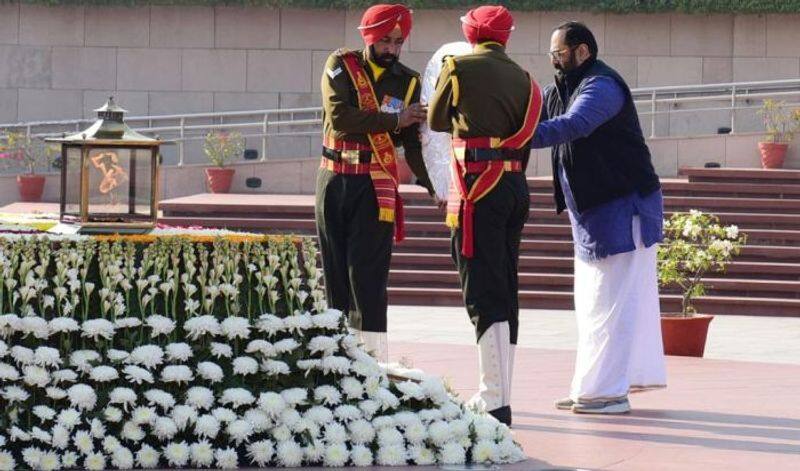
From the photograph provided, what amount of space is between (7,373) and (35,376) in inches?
3.9

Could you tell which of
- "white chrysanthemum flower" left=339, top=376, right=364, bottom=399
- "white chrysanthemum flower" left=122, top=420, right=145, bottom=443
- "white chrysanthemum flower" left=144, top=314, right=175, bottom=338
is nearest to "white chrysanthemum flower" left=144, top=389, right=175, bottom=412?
"white chrysanthemum flower" left=122, top=420, right=145, bottom=443

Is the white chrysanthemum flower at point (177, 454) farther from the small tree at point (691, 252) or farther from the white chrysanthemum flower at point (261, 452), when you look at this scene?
the small tree at point (691, 252)

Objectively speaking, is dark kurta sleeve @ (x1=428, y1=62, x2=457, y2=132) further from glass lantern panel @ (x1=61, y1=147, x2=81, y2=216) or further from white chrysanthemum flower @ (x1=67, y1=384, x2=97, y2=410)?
white chrysanthemum flower @ (x1=67, y1=384, x2=97, y2=410)

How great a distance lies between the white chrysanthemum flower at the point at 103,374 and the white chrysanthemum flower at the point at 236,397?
407mm

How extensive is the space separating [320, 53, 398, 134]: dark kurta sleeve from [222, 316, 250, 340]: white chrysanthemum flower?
152 centimetres

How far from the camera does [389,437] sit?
645 cm

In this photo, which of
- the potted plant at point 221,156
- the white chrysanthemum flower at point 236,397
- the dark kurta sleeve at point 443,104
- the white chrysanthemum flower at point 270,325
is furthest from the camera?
the potted plant at point 221,156

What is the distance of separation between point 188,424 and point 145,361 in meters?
0.28

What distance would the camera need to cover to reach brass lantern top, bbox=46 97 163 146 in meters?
6.90

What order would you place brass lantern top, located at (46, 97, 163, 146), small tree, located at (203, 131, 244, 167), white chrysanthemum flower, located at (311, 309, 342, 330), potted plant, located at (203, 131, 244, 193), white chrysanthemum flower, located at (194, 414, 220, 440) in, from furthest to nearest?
small tree, located at (203, 131, 244, 167), potted plant, located at (203, 131, 244, 193), brass lantern top, located at (46, 97, 163, 146), white chrysanthemum flower, located at (311, 309, 342, 330), white chrysanthemum flower, located at (194, 414, 220, 440)

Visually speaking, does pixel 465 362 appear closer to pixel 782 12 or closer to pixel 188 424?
A: pixel 188 424

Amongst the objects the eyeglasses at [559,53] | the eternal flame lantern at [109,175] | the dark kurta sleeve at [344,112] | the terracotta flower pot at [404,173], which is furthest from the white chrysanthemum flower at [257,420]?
the terracotta flower pot at [404,173]

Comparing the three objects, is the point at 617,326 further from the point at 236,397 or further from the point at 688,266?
the point at 688,266

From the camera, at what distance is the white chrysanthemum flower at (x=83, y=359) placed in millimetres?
6223
